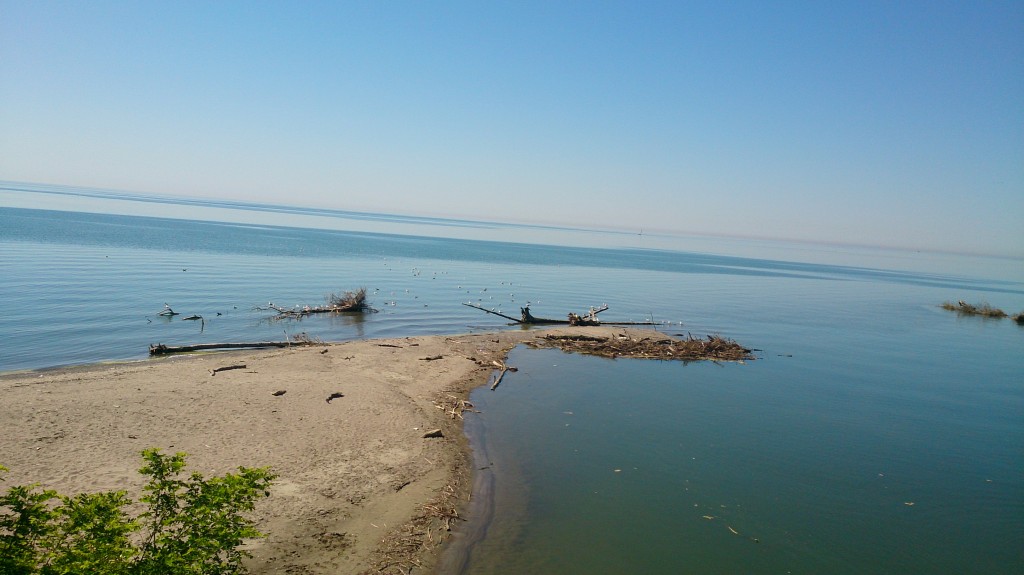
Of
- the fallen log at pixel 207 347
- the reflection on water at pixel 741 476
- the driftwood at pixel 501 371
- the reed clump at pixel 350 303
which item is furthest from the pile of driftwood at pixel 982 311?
the fallen log at pixel 207 347

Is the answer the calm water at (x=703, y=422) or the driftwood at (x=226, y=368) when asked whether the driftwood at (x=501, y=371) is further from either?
the driftwood at (x=226, y=368)

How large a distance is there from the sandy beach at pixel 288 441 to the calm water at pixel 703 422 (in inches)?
51.9

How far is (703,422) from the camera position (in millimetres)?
15234

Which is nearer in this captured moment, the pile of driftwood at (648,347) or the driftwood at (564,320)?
the pile of driftwood at (648,347)

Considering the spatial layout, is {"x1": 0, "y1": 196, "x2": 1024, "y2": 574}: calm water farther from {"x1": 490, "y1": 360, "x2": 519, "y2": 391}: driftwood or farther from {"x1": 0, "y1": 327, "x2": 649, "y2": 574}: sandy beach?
{"x1": 0, "y1": 327, "x2": 649, "y2": 574}: sandy beach

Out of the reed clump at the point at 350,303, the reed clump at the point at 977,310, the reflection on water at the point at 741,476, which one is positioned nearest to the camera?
the reflection on water at the point at 741,476

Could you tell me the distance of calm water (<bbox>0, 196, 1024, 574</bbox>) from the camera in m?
9.33

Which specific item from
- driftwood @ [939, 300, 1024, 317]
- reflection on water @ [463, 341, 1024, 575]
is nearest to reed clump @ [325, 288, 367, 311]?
reflection on water @ [463, 341, 1024, 575]

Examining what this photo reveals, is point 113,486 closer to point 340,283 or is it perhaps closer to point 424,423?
point 424,423

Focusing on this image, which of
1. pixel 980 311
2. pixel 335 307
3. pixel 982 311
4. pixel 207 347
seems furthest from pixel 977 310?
pixel 207 347

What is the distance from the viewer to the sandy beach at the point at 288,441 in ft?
27.4

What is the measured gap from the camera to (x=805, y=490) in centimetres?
1145

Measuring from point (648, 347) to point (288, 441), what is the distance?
16.4m

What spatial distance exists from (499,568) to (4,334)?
21.7 meters
